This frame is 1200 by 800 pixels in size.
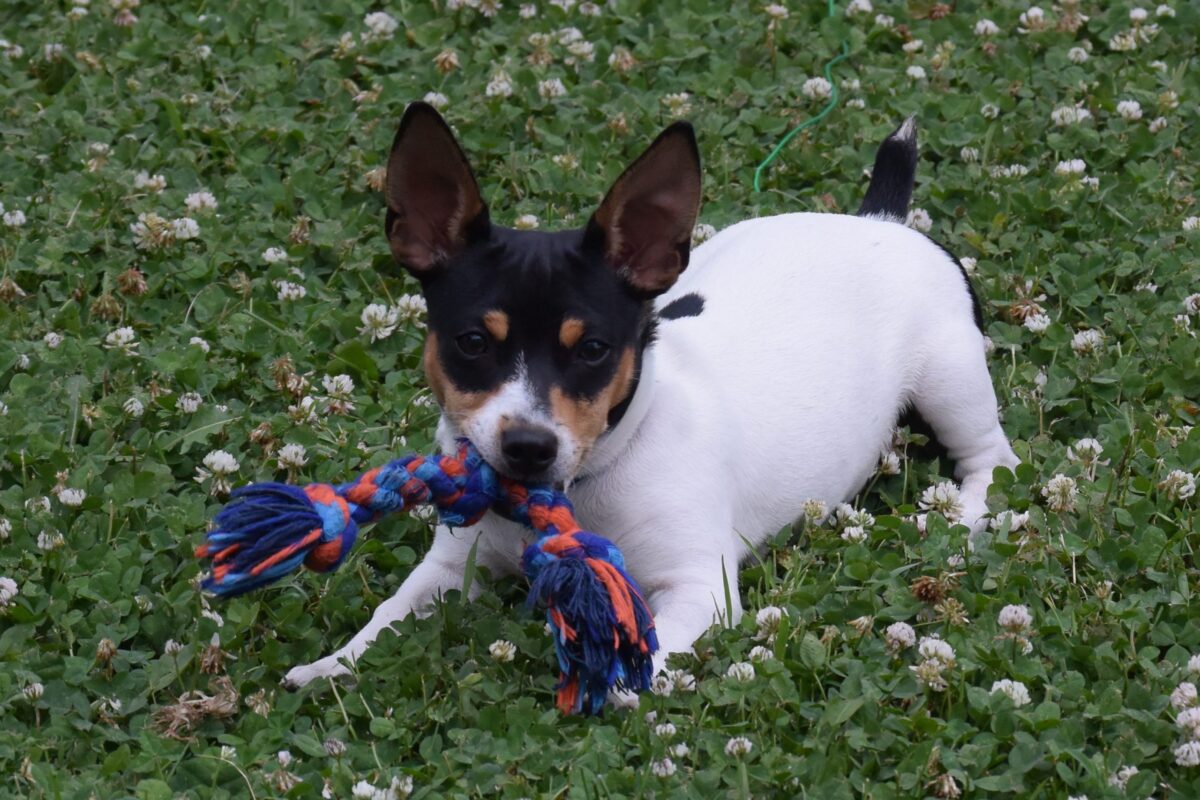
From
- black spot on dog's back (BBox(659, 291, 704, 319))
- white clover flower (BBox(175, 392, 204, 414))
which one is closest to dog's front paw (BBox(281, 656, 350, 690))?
white clover flower (BBox(175, 392, 204, 414))

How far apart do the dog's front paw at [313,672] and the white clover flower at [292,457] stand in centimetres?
94

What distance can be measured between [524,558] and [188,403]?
1.74m

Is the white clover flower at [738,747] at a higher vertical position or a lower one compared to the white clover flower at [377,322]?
higher

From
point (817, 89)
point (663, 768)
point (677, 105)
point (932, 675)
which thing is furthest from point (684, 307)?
point (817, 89)

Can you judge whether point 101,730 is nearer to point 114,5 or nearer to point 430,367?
point 430,367

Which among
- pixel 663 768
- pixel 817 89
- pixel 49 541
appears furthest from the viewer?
pixel 817 89

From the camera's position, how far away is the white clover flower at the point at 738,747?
4.02 m

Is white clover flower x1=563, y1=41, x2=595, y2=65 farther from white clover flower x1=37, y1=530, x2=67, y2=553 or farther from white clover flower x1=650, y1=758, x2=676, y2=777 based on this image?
white clover flower x1=650, y1=758, x2=676, y2=777

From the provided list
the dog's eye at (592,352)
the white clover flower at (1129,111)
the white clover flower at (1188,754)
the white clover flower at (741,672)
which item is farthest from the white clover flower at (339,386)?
the white clover flower at (1129,111)

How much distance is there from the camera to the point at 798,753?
4121mm

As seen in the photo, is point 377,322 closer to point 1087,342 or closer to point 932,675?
point 1087,342

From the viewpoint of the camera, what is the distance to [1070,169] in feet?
23.0

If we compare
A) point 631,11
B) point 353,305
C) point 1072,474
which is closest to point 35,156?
point 353,305

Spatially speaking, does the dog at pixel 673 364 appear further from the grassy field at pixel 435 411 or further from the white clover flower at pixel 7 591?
the white clover flower at pixel 7 591
